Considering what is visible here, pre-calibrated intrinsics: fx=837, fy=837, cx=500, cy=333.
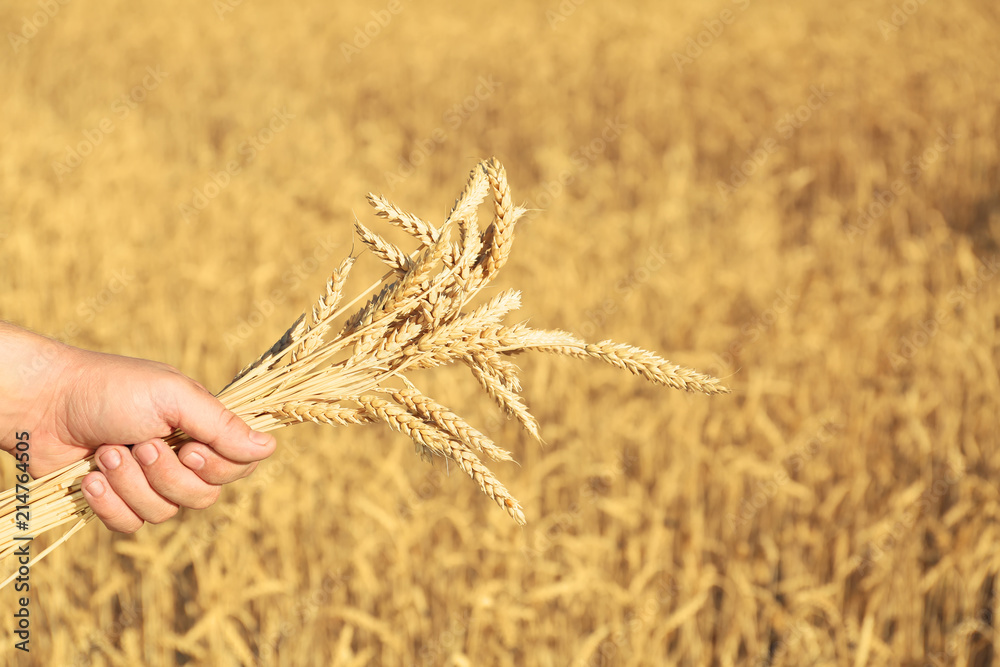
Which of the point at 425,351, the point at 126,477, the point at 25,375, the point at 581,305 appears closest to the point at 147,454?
the point at 126,477

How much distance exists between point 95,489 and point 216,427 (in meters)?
0.20

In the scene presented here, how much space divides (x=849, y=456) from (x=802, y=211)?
306cm

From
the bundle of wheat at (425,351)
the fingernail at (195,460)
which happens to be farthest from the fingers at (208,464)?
the bundle of wheat at (425,351)

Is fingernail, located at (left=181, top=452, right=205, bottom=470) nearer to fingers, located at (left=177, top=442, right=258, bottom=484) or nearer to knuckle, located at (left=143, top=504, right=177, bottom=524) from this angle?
fingers, located at (left=177, top=442, right=258, bottom=484)

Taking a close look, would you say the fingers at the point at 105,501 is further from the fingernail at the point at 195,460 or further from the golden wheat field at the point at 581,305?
the golden wheat field at the point at 581,305

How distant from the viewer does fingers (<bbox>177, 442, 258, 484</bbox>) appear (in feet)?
4.03

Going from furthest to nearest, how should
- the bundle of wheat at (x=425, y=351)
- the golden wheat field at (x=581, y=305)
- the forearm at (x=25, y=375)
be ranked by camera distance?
the golden wheat field at (x=581, y=305), the forearm at (x=25, y=375), the bundle of wheat at (x=425, y=351)

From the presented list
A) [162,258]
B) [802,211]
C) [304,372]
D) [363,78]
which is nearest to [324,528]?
[304,372]

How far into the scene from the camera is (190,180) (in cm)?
509

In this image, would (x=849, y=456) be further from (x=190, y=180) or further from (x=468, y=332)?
(x=190, y=180)

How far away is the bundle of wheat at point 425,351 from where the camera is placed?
1.04 m

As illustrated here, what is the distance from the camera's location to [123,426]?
125 centimetres

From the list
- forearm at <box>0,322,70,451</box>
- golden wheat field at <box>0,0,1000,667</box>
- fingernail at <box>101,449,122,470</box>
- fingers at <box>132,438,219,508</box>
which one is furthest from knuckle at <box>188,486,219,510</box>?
golden wheat field at <box>0,0,1000,667</box>

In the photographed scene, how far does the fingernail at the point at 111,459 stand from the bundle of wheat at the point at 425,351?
0.07m
